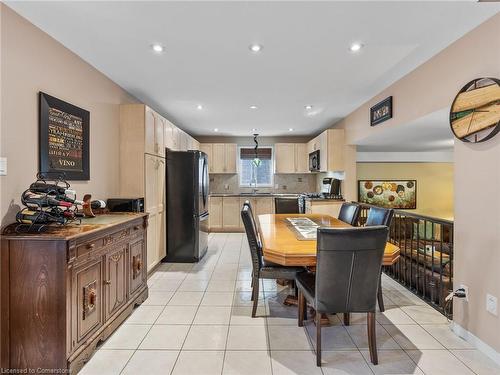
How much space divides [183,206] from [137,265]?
1.58 m

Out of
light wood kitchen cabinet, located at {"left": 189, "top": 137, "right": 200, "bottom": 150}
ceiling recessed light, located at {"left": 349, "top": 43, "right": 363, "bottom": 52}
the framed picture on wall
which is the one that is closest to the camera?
ceiling recessed light, located at {"left": 349, "top": 43, "right": 363, "bottom": 52}

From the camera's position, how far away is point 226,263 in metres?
4.32

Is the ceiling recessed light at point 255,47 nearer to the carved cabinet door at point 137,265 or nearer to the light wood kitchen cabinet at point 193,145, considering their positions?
the carved cabinet door at point 137,265

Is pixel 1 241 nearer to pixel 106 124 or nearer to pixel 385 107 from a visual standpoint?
pixel 106 124

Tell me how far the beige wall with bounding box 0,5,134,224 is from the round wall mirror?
3.29 metres

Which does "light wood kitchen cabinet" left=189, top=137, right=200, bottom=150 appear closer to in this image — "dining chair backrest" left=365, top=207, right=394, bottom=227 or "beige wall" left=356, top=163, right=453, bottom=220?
"beige wall" left=356, top=163, right=453, bottom=220

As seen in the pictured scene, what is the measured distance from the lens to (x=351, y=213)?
3445 millimetres

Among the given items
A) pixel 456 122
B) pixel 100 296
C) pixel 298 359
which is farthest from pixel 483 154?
pixel 100 296

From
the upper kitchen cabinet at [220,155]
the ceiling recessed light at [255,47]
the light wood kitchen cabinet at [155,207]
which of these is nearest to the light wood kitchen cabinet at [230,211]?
the upper kitchen cabinet at [220,155]

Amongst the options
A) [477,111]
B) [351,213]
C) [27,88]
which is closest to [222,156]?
[351,213]

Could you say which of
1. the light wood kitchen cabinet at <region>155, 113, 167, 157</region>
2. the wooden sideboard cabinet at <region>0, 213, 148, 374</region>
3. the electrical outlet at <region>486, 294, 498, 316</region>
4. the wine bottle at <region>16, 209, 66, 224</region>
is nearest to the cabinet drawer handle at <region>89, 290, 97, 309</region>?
the wooden sideboard cabinet at <region>0, 213, 148, 374</region>

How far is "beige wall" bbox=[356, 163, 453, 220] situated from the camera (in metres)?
6.50

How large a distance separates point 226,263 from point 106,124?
2.53 meters

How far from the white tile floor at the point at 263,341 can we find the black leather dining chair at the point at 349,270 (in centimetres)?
22
